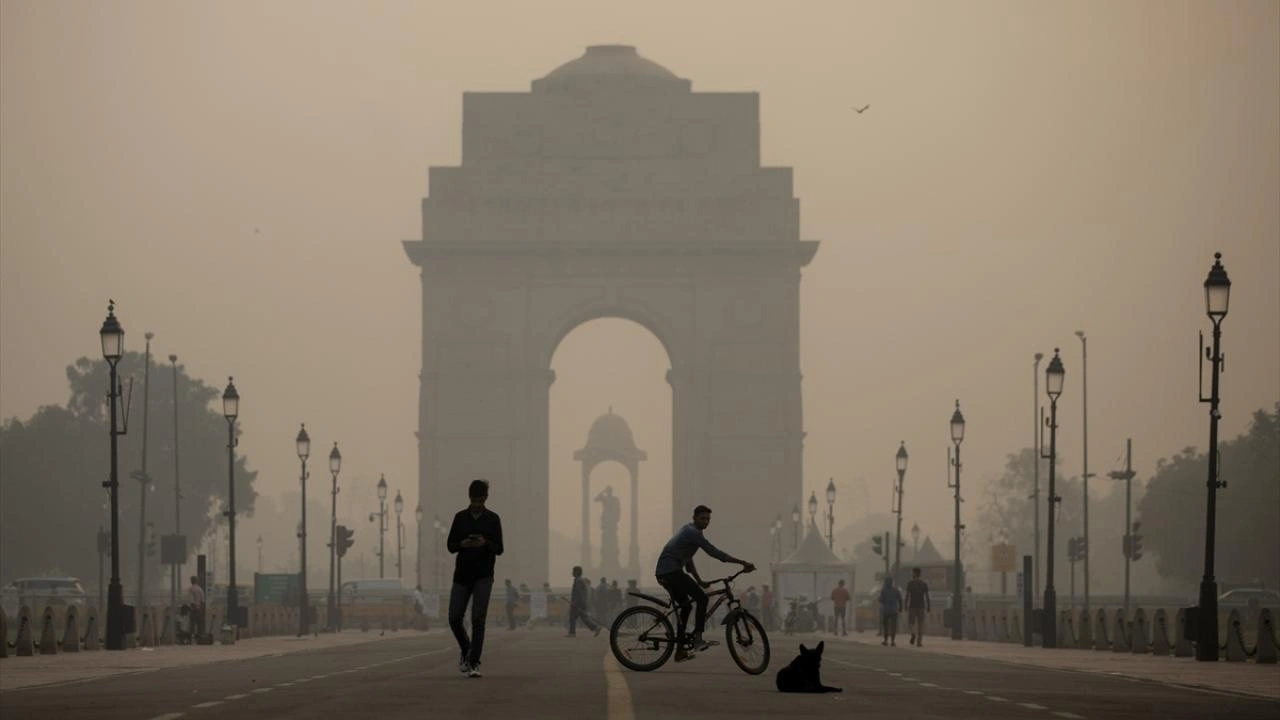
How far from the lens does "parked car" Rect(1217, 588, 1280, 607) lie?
3410 inches

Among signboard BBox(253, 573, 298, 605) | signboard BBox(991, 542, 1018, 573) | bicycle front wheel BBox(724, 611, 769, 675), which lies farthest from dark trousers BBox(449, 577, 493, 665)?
signboard BBox(253, 573, 298, 605)

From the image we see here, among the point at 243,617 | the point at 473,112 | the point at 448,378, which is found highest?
the point at 473,112

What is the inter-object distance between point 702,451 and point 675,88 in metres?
15.7

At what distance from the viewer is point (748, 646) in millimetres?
27625

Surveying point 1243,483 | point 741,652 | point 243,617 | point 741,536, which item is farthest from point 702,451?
point 741,652

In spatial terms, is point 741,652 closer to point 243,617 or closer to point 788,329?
point 243,617

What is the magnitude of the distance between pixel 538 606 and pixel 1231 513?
29.3 meters

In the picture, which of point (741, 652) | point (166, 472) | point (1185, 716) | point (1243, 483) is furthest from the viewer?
point (166, 472)

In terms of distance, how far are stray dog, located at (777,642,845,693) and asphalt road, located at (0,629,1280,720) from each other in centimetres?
27

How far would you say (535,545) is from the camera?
367 ft

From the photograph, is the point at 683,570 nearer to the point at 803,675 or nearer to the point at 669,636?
the point at 669,636

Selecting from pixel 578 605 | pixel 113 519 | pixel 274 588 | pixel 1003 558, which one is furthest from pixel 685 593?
pixel 274 588

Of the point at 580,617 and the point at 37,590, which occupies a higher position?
the point at 580,617

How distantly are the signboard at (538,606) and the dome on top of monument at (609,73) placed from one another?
36.7m
